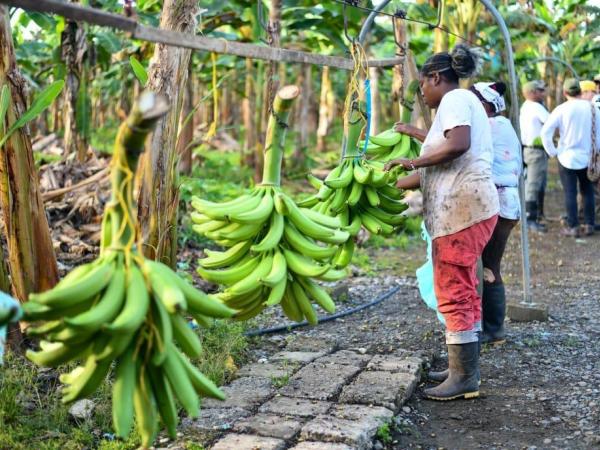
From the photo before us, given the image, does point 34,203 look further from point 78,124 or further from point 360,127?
point 78,124

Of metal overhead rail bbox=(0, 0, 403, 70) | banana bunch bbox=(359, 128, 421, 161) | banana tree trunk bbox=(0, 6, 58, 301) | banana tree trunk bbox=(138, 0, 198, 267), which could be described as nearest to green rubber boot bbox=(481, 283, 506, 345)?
banana bunch bbox=(359, 128, 421, 161)

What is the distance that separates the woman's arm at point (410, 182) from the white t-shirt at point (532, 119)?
5403 millimetres

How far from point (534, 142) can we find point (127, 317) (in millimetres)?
8032

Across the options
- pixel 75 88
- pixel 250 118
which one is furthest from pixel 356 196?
pixel 250 118

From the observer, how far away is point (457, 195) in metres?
3.82

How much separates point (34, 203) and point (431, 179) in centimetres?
214

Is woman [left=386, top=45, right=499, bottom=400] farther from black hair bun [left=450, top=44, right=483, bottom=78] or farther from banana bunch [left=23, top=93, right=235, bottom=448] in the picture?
banana bunch [left=23, top=93, right=235, bottom=448]

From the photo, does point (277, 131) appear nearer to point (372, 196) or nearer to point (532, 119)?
point (372, 196)

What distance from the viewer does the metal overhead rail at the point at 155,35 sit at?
2.11 m

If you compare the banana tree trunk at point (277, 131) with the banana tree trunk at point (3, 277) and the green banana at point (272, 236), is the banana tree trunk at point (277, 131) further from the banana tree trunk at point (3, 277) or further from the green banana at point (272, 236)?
the banana tree trunk at point (3, 277)

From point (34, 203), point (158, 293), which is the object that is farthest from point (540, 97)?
point (158, 293)

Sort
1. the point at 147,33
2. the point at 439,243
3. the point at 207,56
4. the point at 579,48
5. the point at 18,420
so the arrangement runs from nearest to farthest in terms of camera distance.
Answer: the point at 147,33 < the point at 18,420 < the point at 439,243 < the point at 207,56 < the point at 579,48

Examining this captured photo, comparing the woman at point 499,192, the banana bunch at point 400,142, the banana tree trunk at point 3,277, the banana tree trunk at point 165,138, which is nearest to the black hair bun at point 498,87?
the woman at point 499,192

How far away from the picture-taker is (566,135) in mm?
8508
